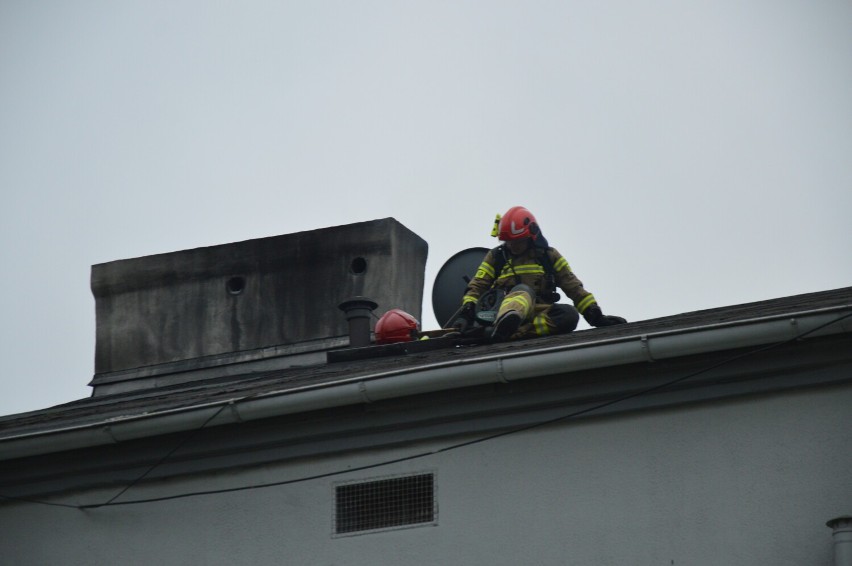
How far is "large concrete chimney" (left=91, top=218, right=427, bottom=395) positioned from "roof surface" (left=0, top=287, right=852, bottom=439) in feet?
15.8

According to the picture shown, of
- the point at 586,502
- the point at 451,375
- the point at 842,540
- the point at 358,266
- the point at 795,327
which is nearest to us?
the point at 842,540

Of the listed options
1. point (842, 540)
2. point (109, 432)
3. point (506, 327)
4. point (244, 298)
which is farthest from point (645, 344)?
point (244, 298)

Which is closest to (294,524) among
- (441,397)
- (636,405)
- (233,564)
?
(233,564)

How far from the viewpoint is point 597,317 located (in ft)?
43.1

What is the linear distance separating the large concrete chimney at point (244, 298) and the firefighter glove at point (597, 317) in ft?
15.3

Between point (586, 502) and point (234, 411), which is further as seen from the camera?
point (234, 411)

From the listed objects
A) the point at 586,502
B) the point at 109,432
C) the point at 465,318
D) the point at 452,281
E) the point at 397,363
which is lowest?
the point at 586,502

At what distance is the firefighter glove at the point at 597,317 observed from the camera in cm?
1286

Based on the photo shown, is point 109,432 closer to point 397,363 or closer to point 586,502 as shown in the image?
point 397,363

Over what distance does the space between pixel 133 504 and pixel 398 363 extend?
2294mm

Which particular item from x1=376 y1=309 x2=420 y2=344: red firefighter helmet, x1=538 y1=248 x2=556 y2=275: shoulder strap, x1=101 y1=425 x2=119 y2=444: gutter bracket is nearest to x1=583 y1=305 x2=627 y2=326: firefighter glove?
x1=538 y1=248 x2=556 y2=275: shoulder strap

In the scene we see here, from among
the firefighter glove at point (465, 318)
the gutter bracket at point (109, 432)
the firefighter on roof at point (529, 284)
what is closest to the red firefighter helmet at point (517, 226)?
the firefighter on roof at point (529, 284)

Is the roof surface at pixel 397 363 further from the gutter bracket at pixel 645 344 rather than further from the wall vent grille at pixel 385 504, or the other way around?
the wall vent grille at pixel 385 504

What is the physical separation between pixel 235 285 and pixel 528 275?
5764mm
